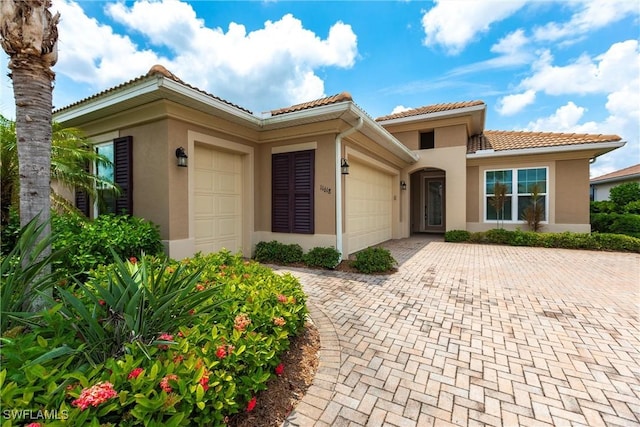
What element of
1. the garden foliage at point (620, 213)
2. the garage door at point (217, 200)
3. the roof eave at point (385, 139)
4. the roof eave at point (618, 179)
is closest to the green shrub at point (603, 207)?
the garden foliage at point (620, 213)

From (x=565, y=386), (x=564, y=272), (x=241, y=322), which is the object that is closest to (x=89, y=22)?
(x=241, y=322)

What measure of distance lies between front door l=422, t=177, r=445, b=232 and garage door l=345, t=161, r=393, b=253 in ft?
13.4

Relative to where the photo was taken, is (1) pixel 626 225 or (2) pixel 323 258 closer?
(2) pixel 323 258

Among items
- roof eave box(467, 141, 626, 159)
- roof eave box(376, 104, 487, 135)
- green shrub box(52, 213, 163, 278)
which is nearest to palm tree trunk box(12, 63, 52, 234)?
green shrub box(52, 213, 163, 278)

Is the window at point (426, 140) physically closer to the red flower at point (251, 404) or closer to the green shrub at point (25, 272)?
the red flower at point (251, 404)

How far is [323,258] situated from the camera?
685cm

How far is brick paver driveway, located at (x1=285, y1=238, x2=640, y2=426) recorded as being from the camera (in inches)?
88.2

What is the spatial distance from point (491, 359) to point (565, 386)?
609 mm

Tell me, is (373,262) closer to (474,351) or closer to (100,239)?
(474,351)

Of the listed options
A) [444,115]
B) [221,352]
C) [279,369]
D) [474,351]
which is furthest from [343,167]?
[444,115]

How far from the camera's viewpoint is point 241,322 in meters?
2.35

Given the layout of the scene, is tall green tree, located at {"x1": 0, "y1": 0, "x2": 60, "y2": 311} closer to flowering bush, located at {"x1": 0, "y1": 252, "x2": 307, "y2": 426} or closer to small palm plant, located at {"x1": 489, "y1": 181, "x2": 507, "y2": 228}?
flowering bush, located at {"x1": 0, "y1": 252, "x2": 307, "y2": 426}

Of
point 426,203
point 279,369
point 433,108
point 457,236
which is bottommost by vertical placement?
point 279,369

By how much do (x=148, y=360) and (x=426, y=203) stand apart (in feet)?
50.6
